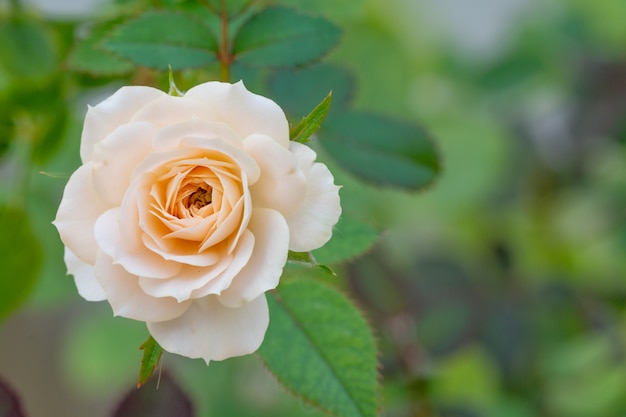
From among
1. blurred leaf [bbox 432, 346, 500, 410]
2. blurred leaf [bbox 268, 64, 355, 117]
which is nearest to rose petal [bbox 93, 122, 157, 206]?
blurred leaf [bbox 268, 64, 355, 117]

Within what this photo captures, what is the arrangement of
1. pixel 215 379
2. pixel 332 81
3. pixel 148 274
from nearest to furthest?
1. pixel 148 274
2. pixel 332 81
3. pixel 215 379

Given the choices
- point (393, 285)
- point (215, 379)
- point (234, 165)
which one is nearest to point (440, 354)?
point (393, 285)

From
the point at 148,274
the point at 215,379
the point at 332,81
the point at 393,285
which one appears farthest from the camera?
the point at 215,379

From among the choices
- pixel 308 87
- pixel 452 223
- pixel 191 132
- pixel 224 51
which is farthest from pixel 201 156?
pixel 452 223

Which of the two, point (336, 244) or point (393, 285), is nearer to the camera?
point (336, 244)

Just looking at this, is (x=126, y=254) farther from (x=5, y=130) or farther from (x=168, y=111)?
(x=5, y=130)

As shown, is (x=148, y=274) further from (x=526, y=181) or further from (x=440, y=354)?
(x=526, y=181)
